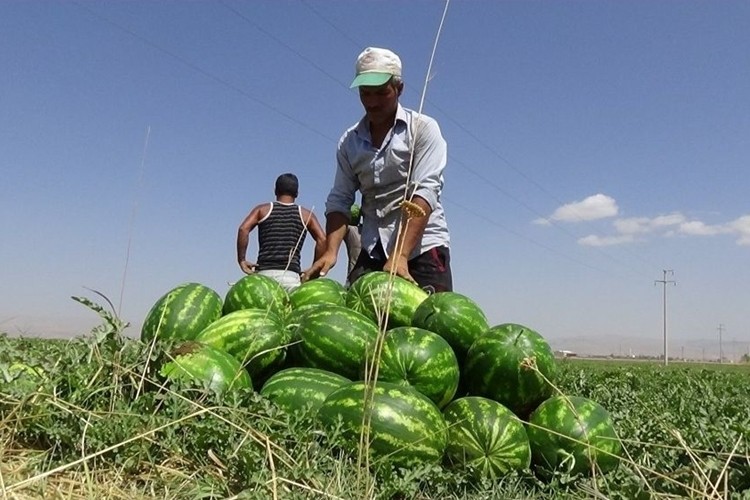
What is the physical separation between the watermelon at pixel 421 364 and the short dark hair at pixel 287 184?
3661 mm

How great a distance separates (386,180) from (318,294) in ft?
4.11

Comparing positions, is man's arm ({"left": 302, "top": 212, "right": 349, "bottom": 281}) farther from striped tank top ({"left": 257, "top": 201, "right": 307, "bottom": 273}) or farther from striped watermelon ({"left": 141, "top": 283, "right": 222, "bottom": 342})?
striped tank top ({"left": 257, "top": 201, "right": 307, "bottom": 273})

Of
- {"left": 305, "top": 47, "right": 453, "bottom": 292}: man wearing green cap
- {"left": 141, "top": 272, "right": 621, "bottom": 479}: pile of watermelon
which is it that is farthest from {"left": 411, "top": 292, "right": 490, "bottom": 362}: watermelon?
{"left": 305, "top": 47, "right": 453, "bottom": 292}: man wearing green cap

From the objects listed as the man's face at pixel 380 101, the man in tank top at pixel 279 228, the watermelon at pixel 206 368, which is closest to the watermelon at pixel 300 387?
the watermelon at pixel 206 368

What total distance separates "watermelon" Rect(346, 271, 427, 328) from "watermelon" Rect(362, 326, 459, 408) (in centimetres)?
40

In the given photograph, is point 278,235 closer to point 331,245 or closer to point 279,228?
point 279,228

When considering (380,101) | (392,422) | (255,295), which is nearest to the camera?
(392,422)

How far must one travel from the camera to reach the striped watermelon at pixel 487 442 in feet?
8.05

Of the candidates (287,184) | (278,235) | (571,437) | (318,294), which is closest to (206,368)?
(318,294)

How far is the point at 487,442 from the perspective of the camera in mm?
2473

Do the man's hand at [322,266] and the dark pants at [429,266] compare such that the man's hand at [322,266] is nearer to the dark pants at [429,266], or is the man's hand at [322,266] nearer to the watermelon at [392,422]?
the dark pants at [429,266]

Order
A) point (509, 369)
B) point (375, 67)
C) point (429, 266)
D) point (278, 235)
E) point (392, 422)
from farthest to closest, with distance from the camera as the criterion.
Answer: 1. point (278, 235)
2. point (429, 266)
3. point (375, 67)
4. point (509, 369)
5. point (392, 422)

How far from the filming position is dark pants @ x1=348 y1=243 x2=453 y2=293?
441 cm

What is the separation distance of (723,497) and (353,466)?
1.00m
